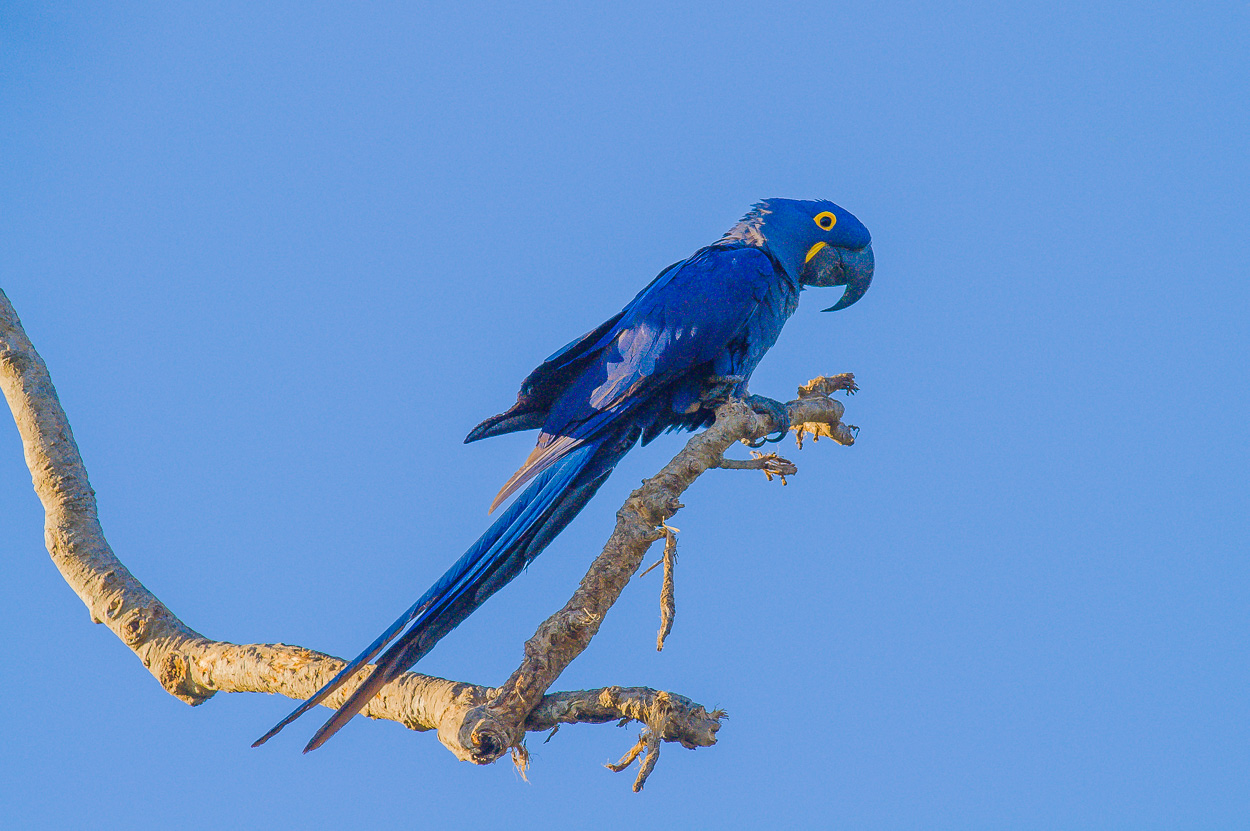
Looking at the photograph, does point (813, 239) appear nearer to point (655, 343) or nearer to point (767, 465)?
point (655, 343)

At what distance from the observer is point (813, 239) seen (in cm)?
507

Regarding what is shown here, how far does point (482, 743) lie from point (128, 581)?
182 cm

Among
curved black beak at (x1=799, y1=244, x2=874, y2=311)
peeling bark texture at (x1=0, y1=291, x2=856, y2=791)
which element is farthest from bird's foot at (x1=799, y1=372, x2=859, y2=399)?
A: curved black beak at (x1=799, y1=244, x2=874, y2=311)

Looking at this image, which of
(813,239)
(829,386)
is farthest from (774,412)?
(813,239)

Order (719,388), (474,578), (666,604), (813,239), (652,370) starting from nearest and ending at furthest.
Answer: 1. (666,604)
2. (474,578)
3. (652,370)
4. (719,388)
5. (813,239)

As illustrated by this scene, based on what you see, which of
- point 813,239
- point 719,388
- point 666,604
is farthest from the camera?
point 813,239

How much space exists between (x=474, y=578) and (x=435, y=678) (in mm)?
352

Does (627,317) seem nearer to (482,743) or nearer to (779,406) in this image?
(779,406)

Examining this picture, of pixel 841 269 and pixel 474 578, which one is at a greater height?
pixel 841 269

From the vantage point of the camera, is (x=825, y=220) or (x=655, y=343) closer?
(x=655, y=343)

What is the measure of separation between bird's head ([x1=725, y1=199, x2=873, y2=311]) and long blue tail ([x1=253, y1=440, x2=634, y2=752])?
1.78 metres

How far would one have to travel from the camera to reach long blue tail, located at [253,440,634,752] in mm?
2943

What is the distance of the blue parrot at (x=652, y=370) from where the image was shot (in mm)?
3508

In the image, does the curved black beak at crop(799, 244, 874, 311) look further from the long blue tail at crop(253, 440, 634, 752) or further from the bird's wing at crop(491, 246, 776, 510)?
the long blue tail at crop(253, 440, 634, 752)
